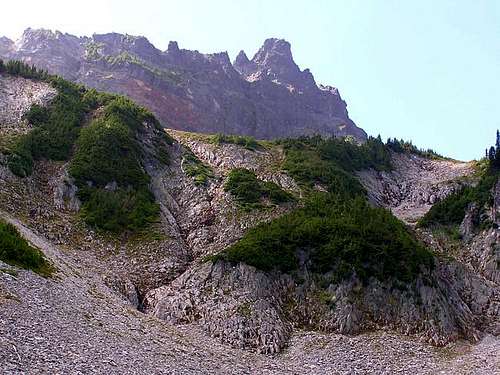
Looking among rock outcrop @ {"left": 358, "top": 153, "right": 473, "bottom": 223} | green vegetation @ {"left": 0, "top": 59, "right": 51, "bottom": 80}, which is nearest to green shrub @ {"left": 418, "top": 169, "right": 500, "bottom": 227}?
rock outcrop @ {"left": 358, "top": 153, "right": 473, "bottom": 223}

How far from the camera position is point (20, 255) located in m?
33.0

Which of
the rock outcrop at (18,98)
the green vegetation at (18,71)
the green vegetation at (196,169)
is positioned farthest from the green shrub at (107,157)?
the green vegetation at (18,71)

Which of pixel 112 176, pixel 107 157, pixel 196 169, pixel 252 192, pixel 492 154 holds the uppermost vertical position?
pixel 492 154

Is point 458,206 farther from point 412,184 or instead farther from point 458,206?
point 412,184

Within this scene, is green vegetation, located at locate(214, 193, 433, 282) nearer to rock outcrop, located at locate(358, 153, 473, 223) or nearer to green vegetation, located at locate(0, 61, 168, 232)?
green vegetation, located at locate(0, 61, 168, 232)

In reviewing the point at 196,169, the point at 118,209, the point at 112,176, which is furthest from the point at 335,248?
the point at 196,169

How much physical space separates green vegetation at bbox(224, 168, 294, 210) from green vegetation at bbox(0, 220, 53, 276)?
24845 mm

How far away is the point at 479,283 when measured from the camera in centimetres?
4925

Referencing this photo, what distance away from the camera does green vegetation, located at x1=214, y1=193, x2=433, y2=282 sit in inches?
1673

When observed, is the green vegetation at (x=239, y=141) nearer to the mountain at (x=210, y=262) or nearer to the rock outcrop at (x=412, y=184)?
the mountain at (x=210, y=262)

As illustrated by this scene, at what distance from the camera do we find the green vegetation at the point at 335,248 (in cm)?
4250

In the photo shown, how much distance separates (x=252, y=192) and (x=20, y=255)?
96.7ft

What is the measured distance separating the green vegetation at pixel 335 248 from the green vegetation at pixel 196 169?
50.2 feet

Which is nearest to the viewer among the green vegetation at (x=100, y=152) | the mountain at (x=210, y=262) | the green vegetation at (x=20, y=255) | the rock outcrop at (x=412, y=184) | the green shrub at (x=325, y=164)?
the mountain at (x=210, y=262)
